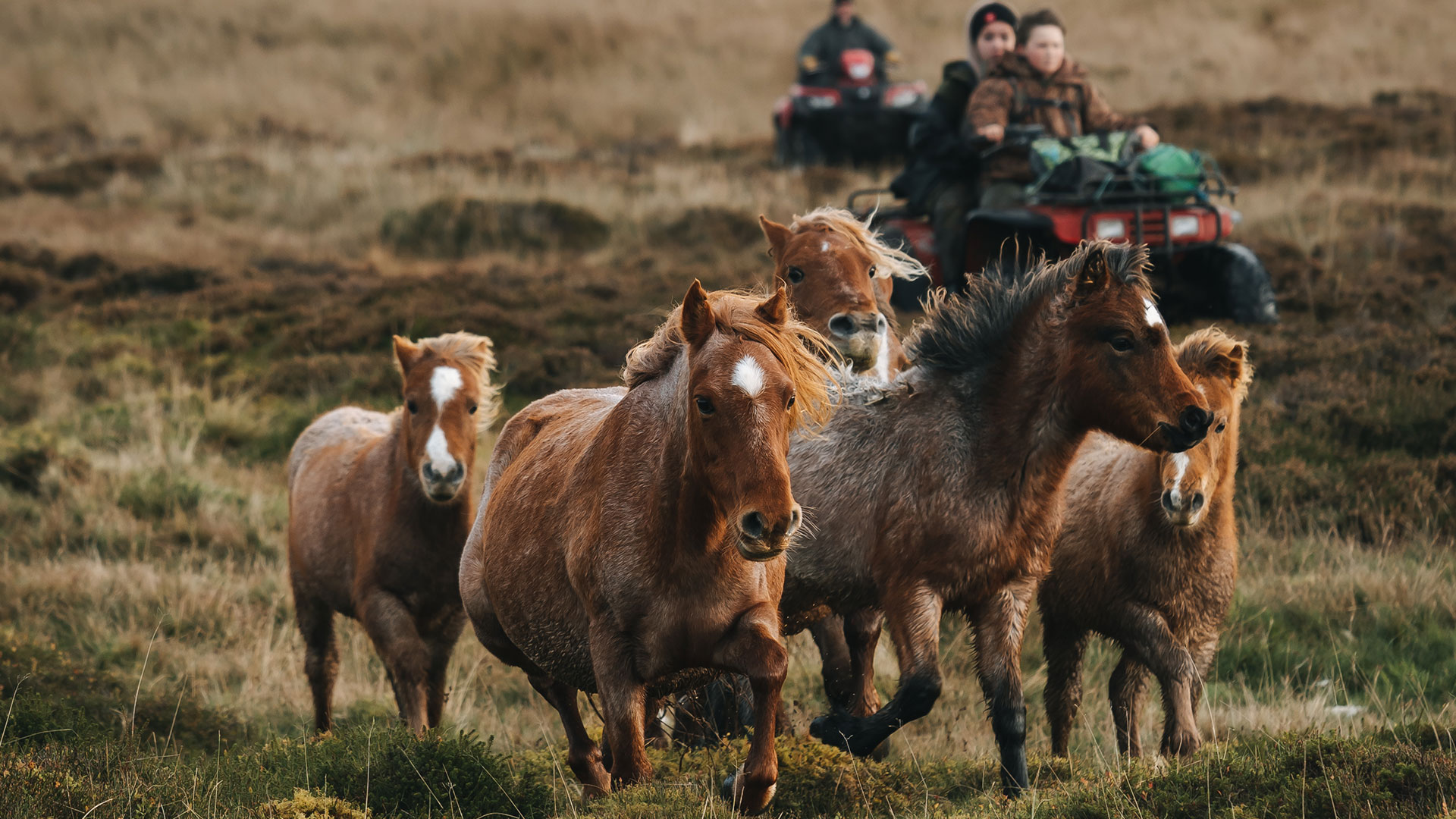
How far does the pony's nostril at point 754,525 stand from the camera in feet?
13.3

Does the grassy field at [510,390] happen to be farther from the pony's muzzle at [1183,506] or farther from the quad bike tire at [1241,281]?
the pony's muzzle at [1183,506]

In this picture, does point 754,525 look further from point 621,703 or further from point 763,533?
point 621,703

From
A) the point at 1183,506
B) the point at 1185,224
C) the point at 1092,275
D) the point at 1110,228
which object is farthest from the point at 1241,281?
the point at 1092,275

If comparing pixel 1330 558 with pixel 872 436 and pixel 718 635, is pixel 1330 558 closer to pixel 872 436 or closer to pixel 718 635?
pixel 872 436

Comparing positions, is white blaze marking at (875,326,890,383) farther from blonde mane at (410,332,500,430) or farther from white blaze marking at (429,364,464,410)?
white blaze marking at (429,364,464,410)

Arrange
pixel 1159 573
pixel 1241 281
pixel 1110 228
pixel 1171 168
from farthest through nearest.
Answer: pixel 1241 281, pixel 1171 168, pixel 1110 228, pixel 1159 573

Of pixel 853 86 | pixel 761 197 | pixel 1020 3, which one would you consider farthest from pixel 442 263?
pixel 1020 3

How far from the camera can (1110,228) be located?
33.3 feet

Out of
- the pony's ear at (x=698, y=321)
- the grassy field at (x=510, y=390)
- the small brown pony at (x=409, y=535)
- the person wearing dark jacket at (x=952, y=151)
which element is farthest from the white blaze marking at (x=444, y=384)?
the person wearing dark jacket at (x=952, y=151)

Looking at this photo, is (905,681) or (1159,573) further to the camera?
(1159,573)

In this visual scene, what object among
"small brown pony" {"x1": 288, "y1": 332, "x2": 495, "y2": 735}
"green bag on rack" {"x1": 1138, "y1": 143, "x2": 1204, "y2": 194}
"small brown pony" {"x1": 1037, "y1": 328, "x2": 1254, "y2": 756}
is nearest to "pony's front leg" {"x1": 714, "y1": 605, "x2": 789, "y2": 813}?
"small brown pony" {"x1": 1037, "y1": 328, "x2": 1254, "y2": 756}

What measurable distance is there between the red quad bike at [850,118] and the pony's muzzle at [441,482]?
1717 centimetres

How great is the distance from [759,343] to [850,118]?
1963 cm

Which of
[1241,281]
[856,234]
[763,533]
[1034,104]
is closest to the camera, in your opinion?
[763,533]
